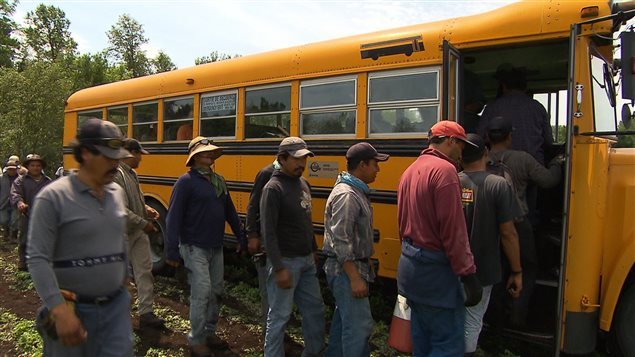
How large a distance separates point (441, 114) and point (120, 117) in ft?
16.1

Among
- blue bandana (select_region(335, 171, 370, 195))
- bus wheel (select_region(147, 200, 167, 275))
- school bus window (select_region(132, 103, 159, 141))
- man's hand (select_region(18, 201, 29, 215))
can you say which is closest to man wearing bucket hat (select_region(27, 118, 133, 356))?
blue bandana (select_region(335, 171, 370, 195))

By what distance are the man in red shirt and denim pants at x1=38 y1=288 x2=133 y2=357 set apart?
4.93ft

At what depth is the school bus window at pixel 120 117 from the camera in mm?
6809

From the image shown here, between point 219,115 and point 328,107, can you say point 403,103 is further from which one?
point 219,115

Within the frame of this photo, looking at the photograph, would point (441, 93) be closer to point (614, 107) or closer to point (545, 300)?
point (614, 107)

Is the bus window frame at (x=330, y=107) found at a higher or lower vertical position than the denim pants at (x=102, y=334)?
higher

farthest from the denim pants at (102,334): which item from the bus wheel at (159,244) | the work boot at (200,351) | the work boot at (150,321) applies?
the bus wheel at (159,244)

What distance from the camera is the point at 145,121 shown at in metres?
6.53

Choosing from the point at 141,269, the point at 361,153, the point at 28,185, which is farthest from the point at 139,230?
the point at 28,185

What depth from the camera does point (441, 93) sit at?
3916 millimetres

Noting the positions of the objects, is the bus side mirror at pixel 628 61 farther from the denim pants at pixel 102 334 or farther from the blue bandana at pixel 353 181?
the denim pants at pixel 102 334

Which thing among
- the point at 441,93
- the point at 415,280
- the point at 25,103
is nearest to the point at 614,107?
the point at 441,93

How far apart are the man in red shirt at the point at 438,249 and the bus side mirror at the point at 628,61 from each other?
1.27 metres

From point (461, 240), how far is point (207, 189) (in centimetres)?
219
